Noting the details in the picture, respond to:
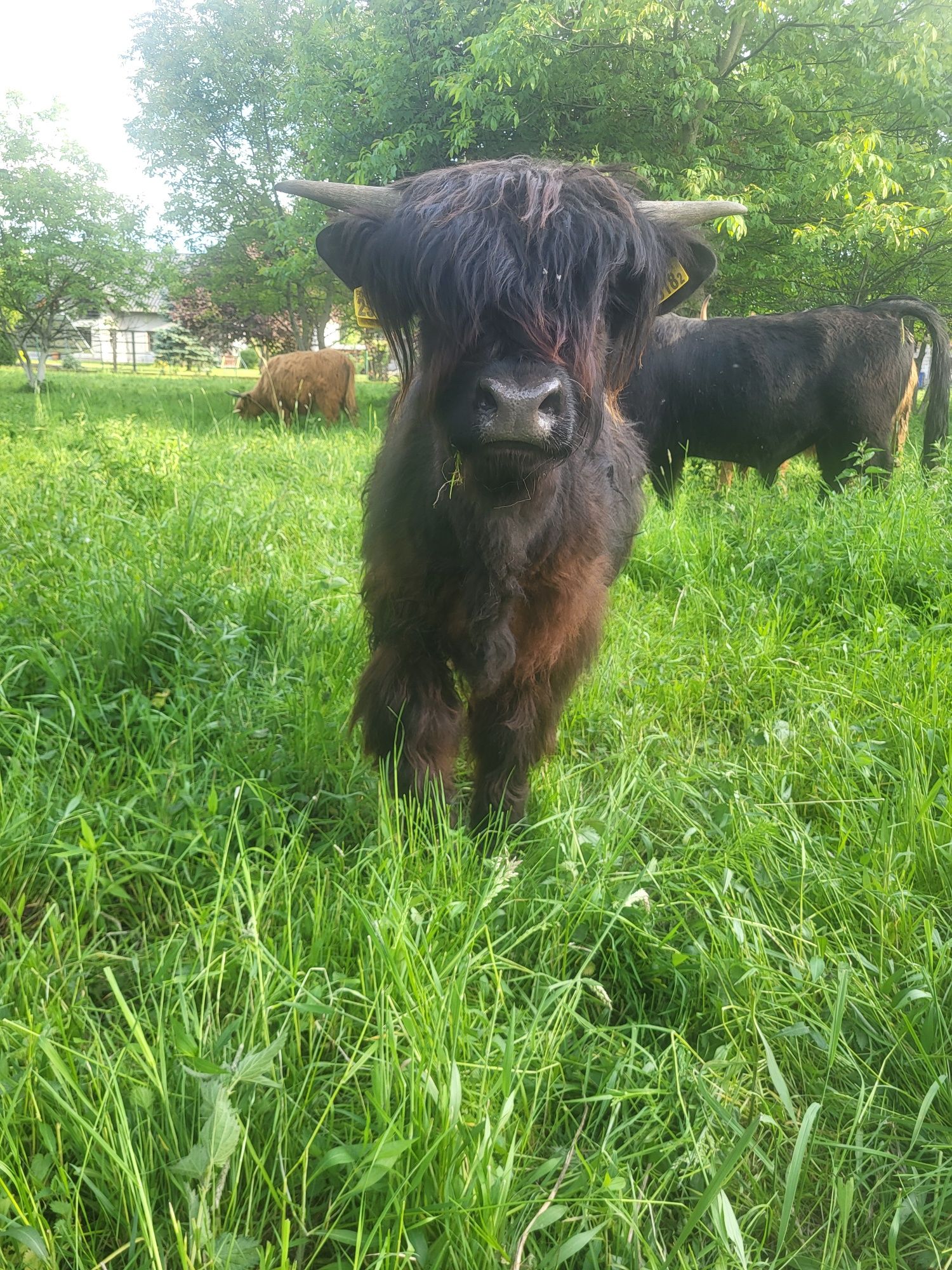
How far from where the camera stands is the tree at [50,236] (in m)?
15.4

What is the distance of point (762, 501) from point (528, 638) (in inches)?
153

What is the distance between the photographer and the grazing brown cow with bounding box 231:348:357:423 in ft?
39.9

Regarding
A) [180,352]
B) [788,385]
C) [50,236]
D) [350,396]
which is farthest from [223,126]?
[788,385]

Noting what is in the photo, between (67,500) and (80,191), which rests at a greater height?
(80,191)

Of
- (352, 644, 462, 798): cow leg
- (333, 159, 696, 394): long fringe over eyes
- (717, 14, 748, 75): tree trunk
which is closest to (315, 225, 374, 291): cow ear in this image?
(333, 159, 696, 394): long fringe over eyes

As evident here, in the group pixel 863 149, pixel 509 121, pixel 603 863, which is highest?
pixel 509 121

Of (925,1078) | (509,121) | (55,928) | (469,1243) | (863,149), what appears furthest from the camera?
(509,121)

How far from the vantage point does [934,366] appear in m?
5.66

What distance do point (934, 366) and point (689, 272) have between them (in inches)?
173

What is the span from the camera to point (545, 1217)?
43.9 inches

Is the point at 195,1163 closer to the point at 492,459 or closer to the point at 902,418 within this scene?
the point at 492,459

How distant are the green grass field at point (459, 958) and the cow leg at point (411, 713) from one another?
166 millimetres

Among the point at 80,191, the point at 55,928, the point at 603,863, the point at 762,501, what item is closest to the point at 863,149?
the point at 762,501

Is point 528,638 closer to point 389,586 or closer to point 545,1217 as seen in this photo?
point 389,586
